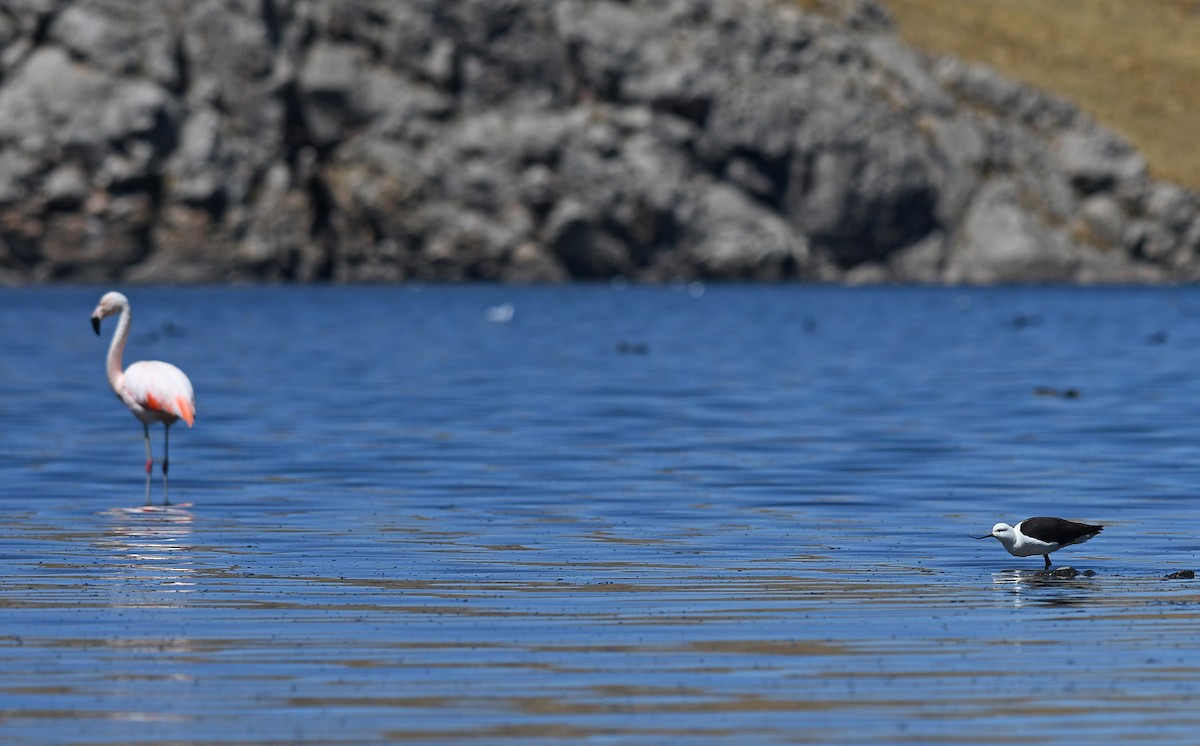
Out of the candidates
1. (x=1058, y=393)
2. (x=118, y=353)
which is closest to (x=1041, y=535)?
(x=118, y=353)

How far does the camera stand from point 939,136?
16250cm

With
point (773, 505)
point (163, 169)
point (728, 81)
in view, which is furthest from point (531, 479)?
point (728, 81)

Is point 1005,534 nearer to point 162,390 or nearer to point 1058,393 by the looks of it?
point 162,390

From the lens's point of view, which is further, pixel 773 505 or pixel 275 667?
pixel 773 505

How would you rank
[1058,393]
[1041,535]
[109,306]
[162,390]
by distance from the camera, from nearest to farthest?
[1041,535] → [162,390] → [109,306] → [1058,393]

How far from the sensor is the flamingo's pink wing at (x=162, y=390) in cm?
2444

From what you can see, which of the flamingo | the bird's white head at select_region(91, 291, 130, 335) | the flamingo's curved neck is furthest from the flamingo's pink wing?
the bird's white head at select_region(91, 291, 130, 335)

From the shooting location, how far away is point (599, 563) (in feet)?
58.1

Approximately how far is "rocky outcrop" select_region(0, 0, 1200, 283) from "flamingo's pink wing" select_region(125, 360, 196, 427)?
117334mm

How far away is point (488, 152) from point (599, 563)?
132 m

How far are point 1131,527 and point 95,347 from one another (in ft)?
168

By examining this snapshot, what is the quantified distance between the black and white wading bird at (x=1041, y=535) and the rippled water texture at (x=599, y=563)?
297 millimetres

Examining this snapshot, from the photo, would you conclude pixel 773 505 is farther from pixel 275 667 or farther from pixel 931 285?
pixel 931 285

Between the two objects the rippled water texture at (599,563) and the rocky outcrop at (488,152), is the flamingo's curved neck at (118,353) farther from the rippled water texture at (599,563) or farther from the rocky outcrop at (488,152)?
the rocky outcrop at (488,152)
